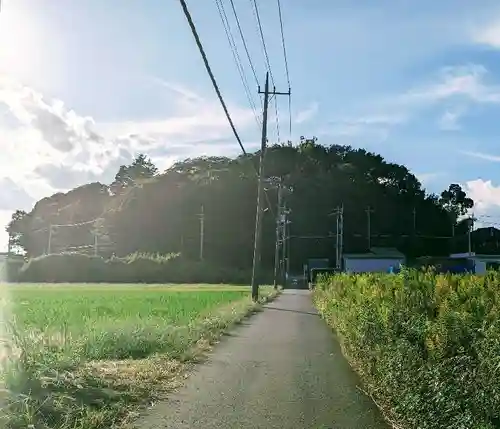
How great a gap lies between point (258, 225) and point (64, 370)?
26594 millimetres

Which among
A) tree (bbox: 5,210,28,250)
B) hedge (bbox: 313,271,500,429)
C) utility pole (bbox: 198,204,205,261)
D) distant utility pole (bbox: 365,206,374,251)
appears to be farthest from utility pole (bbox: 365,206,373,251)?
hedge (bbox: 313,271,500,429)

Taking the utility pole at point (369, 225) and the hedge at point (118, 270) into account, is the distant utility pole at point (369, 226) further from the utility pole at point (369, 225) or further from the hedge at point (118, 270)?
the hedge at point (118, 270)

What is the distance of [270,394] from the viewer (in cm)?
970

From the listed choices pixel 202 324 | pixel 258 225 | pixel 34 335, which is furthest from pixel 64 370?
pixel 258 225

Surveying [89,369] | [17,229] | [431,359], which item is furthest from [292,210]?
[431,359]

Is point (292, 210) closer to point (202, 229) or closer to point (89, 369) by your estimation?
point (202, 229)

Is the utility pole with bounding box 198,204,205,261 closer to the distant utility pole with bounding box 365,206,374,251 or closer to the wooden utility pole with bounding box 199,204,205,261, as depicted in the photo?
the wooden utility pole with bounding box 199,204,205,261

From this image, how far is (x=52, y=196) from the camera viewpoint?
116 meters

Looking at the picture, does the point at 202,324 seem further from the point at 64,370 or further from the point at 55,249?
the point at 55,249

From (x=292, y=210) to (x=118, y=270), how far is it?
22.1 metres

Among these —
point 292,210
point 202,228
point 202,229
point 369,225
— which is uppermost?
point 292,210

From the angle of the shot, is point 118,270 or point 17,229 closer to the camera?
point 118,270

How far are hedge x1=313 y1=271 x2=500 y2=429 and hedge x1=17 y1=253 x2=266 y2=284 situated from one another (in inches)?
2744

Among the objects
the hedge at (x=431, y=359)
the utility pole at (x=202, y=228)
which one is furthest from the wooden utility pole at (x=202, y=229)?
the hedge at (x=431, y=359)
